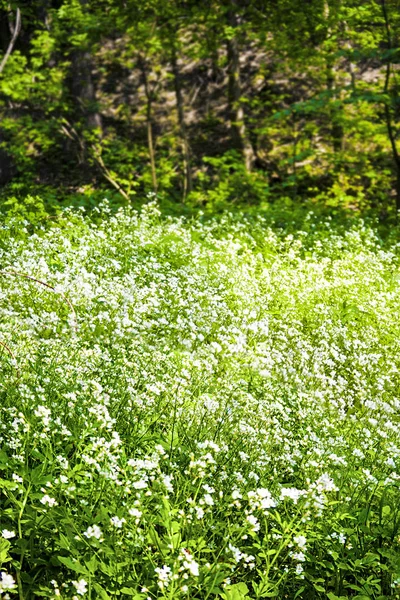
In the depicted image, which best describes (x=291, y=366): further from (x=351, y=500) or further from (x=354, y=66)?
(x=354, y=66)

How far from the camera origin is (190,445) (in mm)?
3332

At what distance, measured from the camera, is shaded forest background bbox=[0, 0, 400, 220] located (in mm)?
12516

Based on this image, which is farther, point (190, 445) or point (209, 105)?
point (209, 105)

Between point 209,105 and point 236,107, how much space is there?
10.5 ft

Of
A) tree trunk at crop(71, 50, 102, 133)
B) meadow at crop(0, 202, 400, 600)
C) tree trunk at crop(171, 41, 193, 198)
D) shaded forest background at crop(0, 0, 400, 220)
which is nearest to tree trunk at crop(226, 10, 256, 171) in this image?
shaded forest background at crop(0, 0, 400, 220)

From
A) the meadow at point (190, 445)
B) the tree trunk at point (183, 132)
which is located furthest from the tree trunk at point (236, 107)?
the meadow at point (190, 445)

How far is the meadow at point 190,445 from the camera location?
2.48 metres

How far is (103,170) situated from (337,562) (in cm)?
1305

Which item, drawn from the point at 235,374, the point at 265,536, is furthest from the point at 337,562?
the point at 235,374

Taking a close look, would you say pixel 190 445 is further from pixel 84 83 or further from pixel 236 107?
pixel 84 83

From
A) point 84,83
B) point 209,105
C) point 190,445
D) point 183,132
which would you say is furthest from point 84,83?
point 190,445

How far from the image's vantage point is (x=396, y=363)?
609cm

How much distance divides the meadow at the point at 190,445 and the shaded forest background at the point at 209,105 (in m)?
4.74

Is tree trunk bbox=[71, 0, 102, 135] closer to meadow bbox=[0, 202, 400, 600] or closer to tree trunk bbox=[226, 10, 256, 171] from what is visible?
tree trunk bbox=[226, 10, 256, 171]
